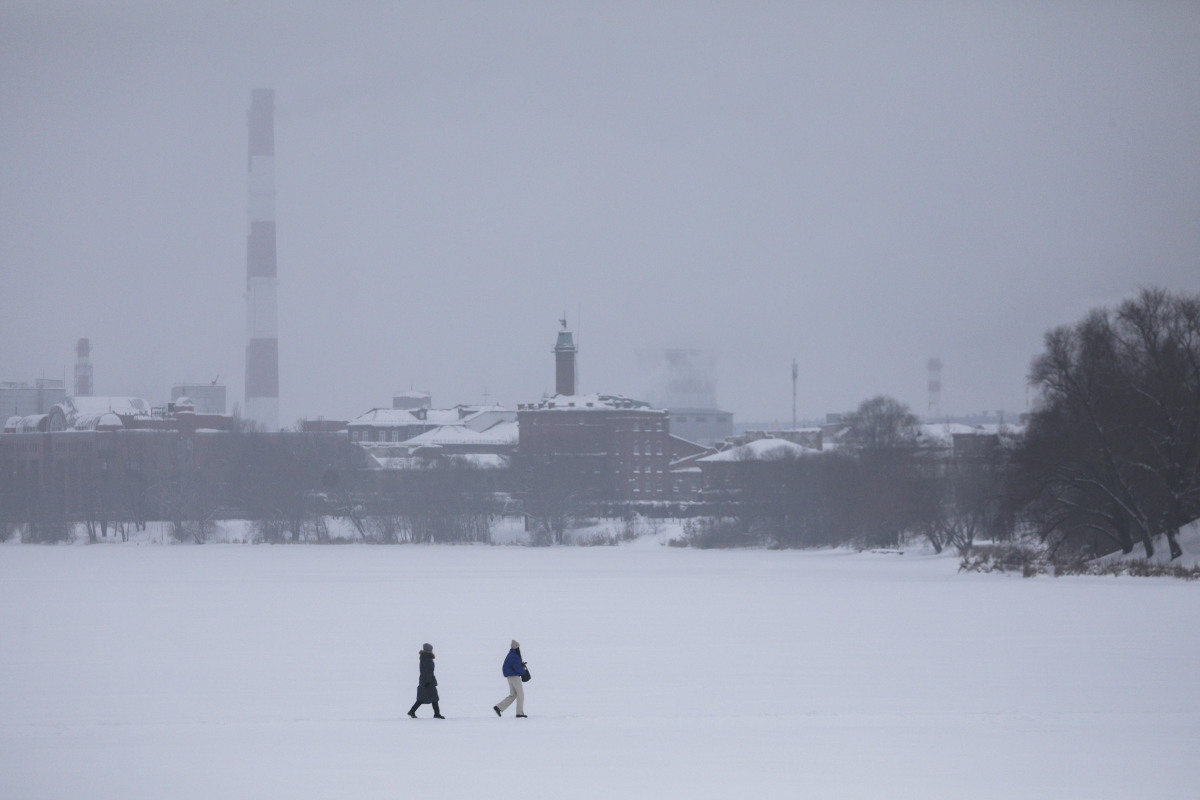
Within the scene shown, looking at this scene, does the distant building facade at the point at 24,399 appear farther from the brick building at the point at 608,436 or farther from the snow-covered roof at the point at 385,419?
the brick building at the point at 608,436

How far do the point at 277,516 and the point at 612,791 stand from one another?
95.7 meters

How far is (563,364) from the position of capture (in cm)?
14325

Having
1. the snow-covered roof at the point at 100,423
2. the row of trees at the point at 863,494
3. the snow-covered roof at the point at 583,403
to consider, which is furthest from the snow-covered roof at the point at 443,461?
the snow-covered roof at the point at 100,423

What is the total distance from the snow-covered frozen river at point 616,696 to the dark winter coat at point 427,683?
31 cm

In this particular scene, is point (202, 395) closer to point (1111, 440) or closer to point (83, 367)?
point (83, 367)

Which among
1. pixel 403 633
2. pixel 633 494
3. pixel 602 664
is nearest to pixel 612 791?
pixel 602 664

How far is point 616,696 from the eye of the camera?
21.5 metres

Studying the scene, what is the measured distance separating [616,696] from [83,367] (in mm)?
164521

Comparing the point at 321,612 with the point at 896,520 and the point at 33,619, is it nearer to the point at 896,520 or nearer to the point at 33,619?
the point at 33,619

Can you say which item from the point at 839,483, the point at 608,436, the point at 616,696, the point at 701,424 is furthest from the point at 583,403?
the point at 616,696

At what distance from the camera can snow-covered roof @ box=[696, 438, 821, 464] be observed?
11231cm

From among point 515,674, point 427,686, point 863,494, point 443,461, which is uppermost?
point 443,461

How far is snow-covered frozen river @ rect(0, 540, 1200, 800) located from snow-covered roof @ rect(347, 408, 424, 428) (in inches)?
4412

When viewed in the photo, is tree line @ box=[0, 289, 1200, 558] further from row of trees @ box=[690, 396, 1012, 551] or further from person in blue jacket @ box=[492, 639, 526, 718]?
person in blue jacket @ box=[492, 639, 526, 718]
